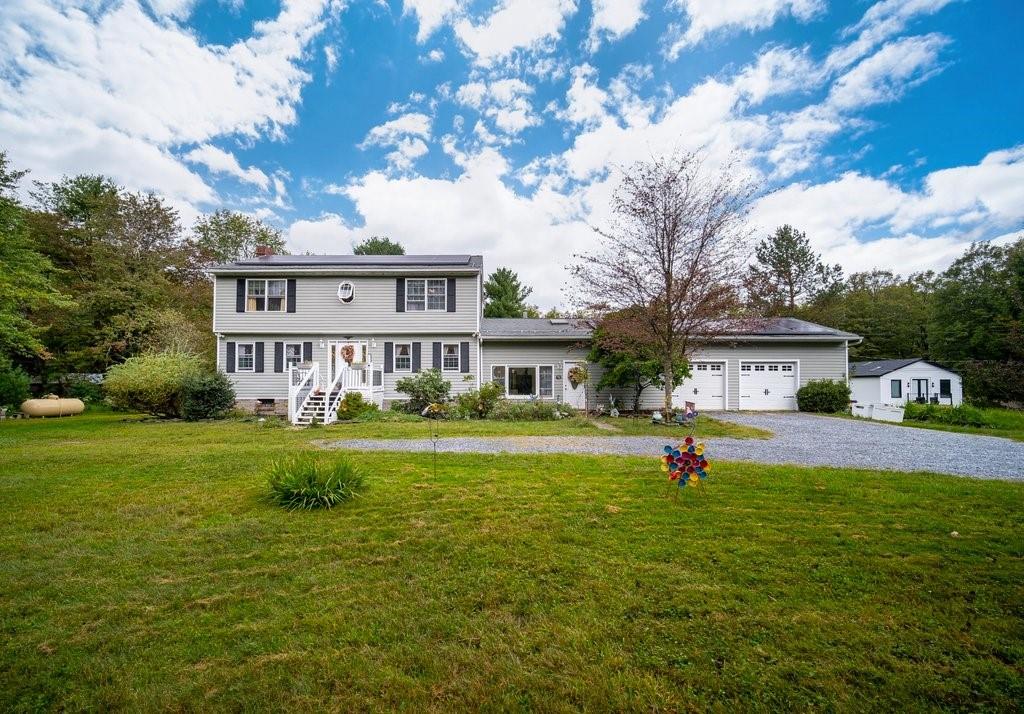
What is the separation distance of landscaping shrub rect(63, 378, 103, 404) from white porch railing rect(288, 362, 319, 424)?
14.2 metres

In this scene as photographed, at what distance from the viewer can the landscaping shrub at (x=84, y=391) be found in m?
20.1

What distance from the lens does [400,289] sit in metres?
15.6

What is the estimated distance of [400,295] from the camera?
15.6 meters

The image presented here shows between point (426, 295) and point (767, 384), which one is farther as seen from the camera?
point (767, 384)

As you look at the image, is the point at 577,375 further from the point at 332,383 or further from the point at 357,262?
the point at 357,262

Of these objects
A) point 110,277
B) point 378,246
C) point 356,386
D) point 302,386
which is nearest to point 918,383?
point 356,386

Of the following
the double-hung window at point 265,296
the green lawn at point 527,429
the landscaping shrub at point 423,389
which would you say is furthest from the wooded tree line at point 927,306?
the double-hung window at point 265,296

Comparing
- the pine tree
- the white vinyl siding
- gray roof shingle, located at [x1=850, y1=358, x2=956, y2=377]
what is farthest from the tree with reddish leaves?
the pine tree

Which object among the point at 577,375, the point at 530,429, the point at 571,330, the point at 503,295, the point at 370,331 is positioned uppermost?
the point at 503,295

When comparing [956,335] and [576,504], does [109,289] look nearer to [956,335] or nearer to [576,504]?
[576,504]

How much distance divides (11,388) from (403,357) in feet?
47.0

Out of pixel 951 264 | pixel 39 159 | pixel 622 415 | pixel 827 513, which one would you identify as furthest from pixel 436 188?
pixel 951 264

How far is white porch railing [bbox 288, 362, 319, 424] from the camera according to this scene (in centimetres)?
1239

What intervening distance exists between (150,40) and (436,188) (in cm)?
925
